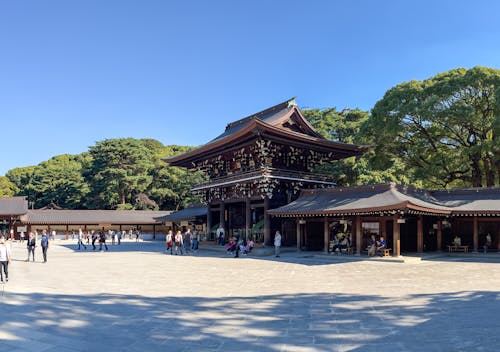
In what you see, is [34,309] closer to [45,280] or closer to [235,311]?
[235,311]

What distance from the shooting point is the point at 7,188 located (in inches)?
3029

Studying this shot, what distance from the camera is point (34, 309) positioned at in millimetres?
9898

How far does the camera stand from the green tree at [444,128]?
27.7 metres

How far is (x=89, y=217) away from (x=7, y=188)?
1389 inches

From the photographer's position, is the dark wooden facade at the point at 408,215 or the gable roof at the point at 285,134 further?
the gable roof at the point at 285,134

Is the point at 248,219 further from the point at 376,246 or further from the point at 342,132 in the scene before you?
the point at 342,132

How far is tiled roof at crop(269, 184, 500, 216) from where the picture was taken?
21969 mm

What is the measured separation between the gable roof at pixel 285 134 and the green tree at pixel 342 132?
2671mm

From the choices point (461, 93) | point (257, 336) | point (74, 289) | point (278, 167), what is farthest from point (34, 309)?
point (461, 93)

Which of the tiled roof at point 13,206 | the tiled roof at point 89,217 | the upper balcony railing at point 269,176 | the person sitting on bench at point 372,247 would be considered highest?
the upper balcony railing at point 269,176

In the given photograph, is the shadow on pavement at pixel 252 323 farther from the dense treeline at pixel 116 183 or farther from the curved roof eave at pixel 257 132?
the dense treeline at pixel 116 183

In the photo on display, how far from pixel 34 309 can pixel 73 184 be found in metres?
60.0

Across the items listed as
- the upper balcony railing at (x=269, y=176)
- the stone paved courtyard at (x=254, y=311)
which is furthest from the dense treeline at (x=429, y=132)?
the stone paved courtyard at (x=254, y=311)

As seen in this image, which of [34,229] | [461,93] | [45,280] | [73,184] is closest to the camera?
[45,280]
